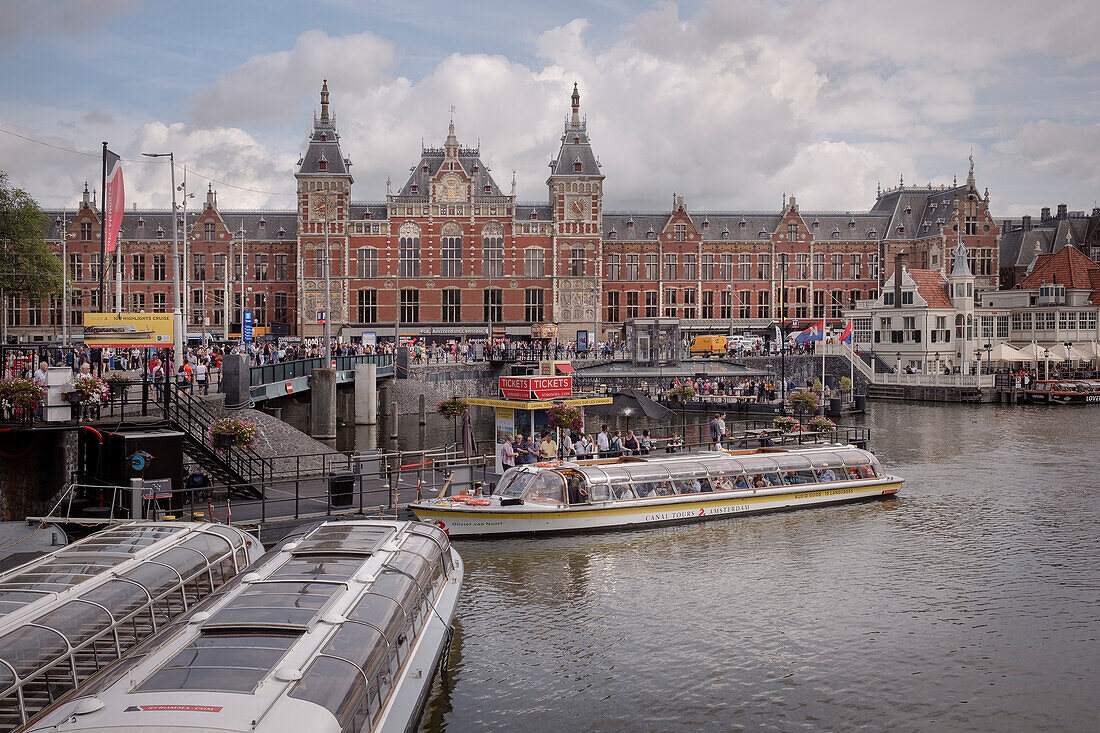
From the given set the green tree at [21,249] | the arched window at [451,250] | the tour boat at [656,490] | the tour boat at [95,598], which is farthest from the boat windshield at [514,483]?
the arched window at [451,250]

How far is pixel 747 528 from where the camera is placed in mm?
26203

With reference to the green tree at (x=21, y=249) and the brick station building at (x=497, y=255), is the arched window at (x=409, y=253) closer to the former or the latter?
the brick station building at (x=497, y=255)

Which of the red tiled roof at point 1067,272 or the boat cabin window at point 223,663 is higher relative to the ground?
the red tiled roof at point 1067,272

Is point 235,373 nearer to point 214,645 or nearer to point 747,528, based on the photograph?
point 747,528

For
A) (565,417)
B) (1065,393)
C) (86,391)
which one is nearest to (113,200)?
(86,391)

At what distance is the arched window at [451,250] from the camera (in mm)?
81125

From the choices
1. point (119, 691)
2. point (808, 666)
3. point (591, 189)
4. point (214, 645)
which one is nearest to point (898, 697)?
point (808, 666)

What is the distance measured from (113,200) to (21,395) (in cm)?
1237

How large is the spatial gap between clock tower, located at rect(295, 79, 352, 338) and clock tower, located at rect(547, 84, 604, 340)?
17.9 m

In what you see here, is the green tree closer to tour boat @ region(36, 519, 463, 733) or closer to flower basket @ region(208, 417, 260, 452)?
flower basket @ region(208, 417, 260, 452)

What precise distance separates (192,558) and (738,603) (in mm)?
10616

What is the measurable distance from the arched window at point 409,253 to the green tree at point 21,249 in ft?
91.1

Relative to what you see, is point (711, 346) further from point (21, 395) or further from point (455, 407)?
point (21, 395)

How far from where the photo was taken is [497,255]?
82.2 meters
